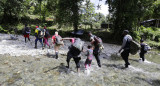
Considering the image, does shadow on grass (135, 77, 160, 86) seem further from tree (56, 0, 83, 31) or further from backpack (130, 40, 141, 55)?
tree (56, 0, 83, 31)

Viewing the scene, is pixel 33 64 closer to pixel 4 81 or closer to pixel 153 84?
pixel 4 81

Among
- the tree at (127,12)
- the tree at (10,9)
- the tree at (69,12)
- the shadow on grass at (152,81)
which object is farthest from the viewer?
the tree at (10,9)

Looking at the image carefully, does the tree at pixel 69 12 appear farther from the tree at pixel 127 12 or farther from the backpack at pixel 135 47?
the backpack at pixel 135 47

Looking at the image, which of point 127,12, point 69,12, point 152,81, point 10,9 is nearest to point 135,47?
point 152,81

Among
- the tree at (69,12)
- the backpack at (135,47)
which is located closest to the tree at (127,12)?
the tree at (69,12)

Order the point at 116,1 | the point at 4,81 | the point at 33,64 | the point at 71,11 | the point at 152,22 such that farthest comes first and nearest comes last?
the point at 152,22, the point at 71,11, the point at 116,1, the point at 33,64, the point at 4,81

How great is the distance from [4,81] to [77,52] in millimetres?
3666

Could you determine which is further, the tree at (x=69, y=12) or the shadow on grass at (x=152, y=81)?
the tree at (x=69, y=12)

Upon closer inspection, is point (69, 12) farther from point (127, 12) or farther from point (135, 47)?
point (135, 47)

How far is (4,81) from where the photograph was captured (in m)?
5.05

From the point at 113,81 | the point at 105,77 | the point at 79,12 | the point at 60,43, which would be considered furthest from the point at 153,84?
the point at 79,12

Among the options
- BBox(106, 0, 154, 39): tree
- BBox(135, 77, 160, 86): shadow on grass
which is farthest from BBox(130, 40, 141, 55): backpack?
BBox(106, 0, 154, 39): tree

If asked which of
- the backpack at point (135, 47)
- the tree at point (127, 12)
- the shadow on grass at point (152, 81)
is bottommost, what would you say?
the shadow on grass at point (152, 81)

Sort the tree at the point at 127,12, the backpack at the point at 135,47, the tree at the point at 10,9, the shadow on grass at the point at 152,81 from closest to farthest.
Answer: the shadow on grass at the point at 152,81 < the backpack at the point at 135,47 < the tree at the point at 127,12 < the tree at the point at 10,9
